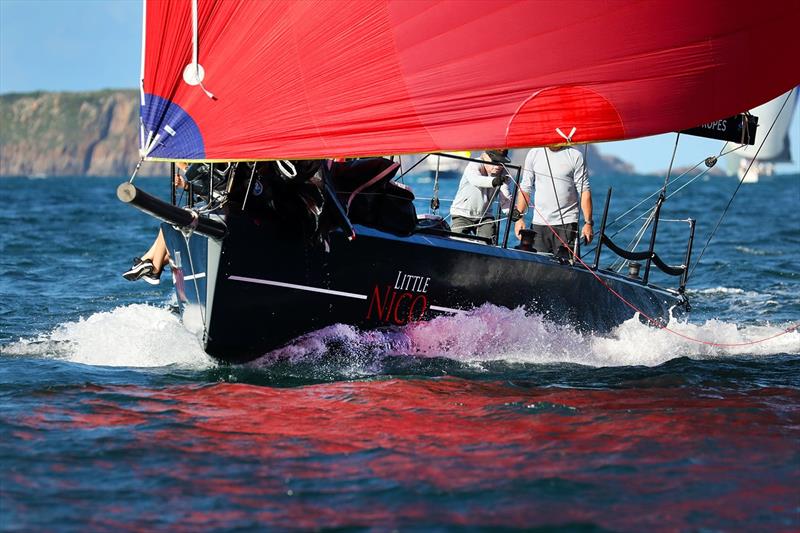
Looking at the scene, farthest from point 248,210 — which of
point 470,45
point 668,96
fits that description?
point 668,96

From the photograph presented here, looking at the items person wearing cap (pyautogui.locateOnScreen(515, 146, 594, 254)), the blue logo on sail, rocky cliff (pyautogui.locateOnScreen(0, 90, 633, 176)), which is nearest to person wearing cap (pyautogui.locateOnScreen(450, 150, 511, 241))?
person wearing cap (pyautogui.locateOnScreen(515, 146, 594, 254))

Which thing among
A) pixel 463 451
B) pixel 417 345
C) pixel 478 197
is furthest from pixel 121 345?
pixel 463 451

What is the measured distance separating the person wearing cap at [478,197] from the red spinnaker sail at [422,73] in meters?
1.65

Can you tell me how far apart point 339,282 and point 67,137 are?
6343 inches

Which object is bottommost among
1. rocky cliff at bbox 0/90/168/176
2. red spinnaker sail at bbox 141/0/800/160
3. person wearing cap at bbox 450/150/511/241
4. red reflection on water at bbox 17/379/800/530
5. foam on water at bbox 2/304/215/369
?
red reflection on water at bbox 17/379/800/530

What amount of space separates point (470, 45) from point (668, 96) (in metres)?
1.30

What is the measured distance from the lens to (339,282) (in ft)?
22.8

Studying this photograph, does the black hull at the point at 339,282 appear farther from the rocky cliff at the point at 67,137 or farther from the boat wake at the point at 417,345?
the rocky cliff at the point at 67,137

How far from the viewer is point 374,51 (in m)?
6.18

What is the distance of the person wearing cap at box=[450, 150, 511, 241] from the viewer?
27.2 ft

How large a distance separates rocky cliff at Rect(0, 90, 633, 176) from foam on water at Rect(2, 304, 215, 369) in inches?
5843

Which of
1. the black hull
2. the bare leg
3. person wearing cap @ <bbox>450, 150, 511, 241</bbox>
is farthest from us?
person wearing cap @ <bbox>450, 150, 511, 241</bbox>

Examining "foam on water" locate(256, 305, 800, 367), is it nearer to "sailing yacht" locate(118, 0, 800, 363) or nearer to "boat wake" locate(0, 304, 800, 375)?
"boat wake" locate(0, 304, 800, 375)

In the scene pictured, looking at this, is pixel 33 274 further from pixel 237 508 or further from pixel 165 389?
pixel 237 508
